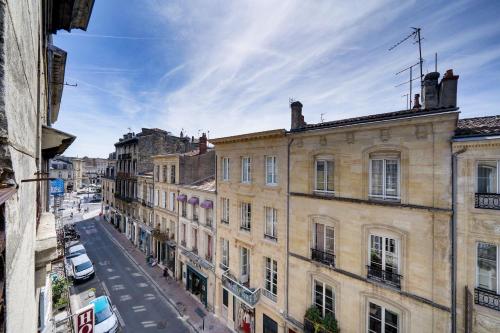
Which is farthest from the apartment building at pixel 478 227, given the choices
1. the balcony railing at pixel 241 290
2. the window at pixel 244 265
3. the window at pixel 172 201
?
the window at pixel 172 201

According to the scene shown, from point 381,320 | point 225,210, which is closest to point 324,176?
point 381,320

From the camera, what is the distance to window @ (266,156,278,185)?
15.1 meters

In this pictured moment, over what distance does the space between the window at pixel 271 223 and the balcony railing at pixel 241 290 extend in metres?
3.53

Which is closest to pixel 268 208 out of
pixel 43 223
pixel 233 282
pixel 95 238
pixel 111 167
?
pixel 233 282

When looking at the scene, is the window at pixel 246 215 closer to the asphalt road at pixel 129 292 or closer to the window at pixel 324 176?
the window at pixel 324 176

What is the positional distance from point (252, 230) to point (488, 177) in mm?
11469

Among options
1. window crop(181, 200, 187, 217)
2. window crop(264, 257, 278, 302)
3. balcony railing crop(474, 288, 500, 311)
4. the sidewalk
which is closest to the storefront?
the sidewalk

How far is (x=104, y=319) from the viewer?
1627 centimetres

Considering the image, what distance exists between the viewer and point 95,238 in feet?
121

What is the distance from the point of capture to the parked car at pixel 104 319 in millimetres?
15609

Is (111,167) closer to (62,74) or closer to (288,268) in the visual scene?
(62,74)

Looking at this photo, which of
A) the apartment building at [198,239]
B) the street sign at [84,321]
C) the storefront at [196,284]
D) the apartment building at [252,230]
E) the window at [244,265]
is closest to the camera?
the street sign at [84,321]

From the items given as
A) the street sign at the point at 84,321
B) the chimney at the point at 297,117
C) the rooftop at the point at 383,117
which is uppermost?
the chimney at the point at 297,117

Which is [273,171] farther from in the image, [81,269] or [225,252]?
[81,269]
